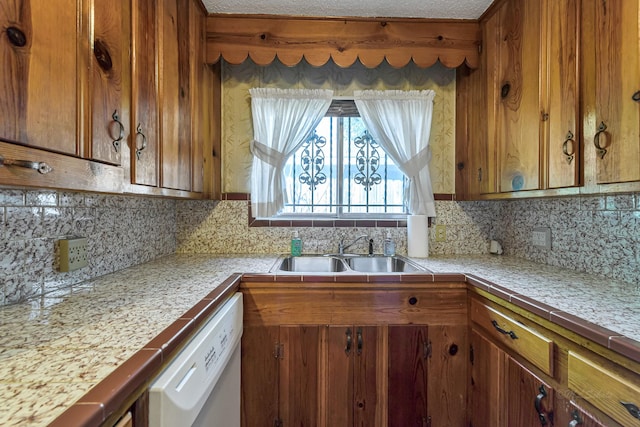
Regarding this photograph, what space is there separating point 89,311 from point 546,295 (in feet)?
4.86

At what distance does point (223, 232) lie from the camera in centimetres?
195

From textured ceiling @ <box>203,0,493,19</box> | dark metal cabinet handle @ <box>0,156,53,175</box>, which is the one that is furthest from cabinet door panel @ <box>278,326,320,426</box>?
textured ceiling @ <box>203,0,493,19</box>

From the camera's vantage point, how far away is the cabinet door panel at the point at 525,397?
36.2 inches

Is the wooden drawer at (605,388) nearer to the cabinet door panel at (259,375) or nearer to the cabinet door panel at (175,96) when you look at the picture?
the cabinet door panel at (259,375)

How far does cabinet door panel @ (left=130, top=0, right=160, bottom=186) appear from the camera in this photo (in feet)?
3.38

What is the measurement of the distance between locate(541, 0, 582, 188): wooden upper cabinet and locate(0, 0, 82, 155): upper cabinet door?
1667 mm

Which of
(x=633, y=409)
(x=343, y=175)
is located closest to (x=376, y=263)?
(x=343, y=175)

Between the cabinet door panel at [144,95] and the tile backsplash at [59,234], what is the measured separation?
0.31 metres

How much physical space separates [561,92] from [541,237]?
815 mm

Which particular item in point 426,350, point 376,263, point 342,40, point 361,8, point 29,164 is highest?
point 361,8

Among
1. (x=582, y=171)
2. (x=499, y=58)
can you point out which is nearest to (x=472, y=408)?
(x=582, y=171)

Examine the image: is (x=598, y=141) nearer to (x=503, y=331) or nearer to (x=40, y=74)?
(x=503, y=331)

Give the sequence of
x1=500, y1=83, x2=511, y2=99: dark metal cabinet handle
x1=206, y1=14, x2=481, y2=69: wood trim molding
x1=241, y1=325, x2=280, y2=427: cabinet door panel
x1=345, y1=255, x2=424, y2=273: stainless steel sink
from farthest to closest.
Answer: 1. x1=345, y1=255, x2=424, y2=273: stainless steel sink
2. x1=206, y1=14, x2=481, y2=69: wood trim molding
3. x1=500, y1=83, x2=511, y2=99: dark metal cabinet handle
4. x1=241, y1=325, x2=280, y2=427: cabinet door panel

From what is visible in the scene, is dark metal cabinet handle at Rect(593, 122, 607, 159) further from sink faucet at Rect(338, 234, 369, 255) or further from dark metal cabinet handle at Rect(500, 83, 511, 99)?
sink faucet at Rect(338, 234, 369, 255)
